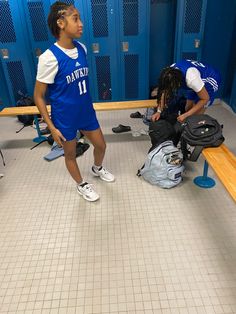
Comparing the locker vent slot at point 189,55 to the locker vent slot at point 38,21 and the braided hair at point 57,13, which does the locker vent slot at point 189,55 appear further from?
the braided hair at point 57,13

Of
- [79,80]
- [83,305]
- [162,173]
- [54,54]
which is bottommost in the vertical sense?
[83,305]

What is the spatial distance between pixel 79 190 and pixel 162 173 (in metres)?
0.74

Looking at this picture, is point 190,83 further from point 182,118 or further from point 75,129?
point 75,129

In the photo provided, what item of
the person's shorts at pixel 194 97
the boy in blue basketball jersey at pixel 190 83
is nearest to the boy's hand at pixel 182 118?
the boy in blue basketball jersey at pixel 190 83

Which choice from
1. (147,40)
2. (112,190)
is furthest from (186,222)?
(147,40)

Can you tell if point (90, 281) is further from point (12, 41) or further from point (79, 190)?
point (12, 41)

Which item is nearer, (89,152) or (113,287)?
(113,287)

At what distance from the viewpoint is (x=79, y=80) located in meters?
1.70

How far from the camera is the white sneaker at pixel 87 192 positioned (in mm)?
2092

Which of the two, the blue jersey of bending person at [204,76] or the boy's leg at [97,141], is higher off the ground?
the blue jersey of bending person at [204,76]

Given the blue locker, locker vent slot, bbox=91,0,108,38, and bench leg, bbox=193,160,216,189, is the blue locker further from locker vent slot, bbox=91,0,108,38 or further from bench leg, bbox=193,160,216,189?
bench leg, bbox=193,160,216,189

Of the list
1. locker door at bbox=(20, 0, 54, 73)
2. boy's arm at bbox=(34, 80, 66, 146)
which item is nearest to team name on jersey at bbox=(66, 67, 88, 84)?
boy's arm at bbox=(34, 80, 66, 146)

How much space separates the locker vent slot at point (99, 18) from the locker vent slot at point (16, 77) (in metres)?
1.24

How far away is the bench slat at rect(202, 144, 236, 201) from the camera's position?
1.51 meters
